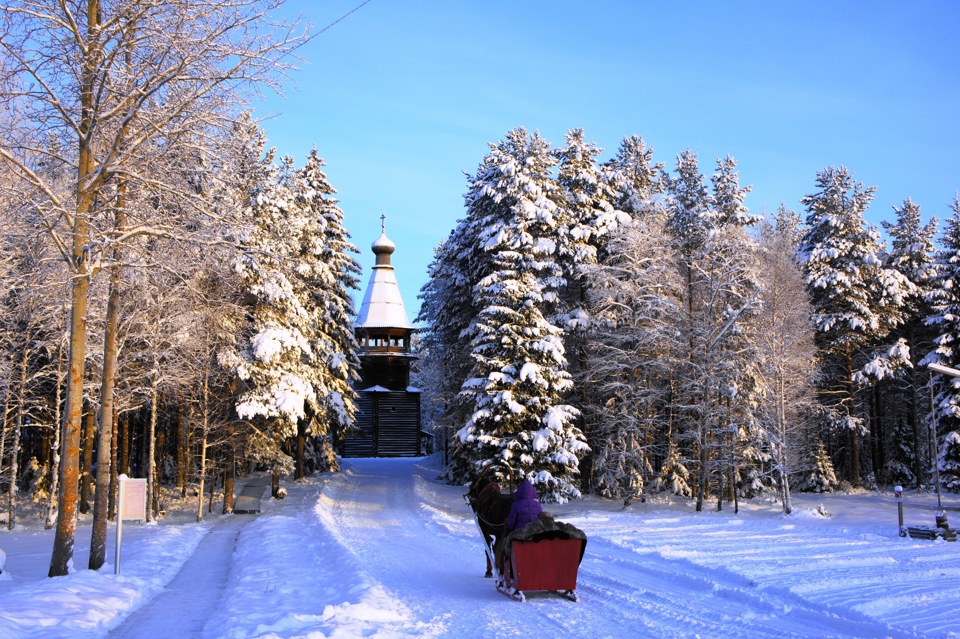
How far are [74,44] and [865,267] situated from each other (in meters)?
35.1

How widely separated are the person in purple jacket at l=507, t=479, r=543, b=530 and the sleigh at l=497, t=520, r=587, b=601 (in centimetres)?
43

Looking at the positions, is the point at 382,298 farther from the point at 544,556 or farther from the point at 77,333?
the point at 544,556

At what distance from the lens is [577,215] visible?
32.6 m

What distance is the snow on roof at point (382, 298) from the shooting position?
5862 centimetres

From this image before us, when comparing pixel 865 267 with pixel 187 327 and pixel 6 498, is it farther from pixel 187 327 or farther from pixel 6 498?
pixel 6 498

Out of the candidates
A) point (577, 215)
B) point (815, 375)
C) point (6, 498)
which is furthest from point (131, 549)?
point (815, 375)

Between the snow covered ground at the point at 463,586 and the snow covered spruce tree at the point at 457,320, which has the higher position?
the snow covered spruce tree at the point at 457,320

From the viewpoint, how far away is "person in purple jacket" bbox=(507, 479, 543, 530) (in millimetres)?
11266

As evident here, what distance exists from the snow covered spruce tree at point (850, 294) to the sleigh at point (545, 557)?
27024mm

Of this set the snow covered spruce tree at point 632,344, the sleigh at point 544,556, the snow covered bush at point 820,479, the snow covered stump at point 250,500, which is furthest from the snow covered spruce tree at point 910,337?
the sleigh at point 544,556

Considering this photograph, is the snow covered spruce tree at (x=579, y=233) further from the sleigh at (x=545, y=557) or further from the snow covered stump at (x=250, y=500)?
the sleigh at (x=545, y=557)

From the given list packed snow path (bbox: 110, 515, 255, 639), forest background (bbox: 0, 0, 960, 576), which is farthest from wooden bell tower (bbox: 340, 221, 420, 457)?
packed snow path (bbox: 110, 515, 255, 639)

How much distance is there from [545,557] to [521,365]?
1644cm

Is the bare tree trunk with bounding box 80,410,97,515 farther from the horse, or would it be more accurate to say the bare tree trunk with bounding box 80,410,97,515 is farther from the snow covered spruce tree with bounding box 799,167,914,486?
the snow covered spruce tree with bounding box 799,167,914,486
